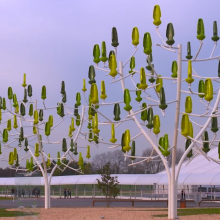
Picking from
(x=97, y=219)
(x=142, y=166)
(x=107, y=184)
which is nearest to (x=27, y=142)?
(x=107, y=184)

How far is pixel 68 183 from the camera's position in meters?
56.7

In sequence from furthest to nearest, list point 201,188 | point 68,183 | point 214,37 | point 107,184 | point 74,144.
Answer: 1. point 68,183
2. point 201,188
3. point 107,184
4. point 74,144
5. point 214,37

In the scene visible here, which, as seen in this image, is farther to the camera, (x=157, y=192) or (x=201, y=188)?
(x=157, y=192)

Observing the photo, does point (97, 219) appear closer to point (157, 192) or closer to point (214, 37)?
point (214, 37)

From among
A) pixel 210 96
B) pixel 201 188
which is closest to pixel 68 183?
pixel 201 188

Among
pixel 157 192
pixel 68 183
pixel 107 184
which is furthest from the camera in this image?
pixel 68 183

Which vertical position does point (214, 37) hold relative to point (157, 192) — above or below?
above

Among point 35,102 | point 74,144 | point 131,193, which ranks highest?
point 35,102

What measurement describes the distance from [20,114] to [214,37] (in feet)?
45.0

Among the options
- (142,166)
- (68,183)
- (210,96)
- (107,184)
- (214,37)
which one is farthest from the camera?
(142,166)

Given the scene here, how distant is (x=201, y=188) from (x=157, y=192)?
190 inches

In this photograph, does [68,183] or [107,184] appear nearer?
[107,184]

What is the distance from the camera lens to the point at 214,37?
19.6m

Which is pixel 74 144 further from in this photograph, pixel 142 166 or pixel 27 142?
pixel 142 166
